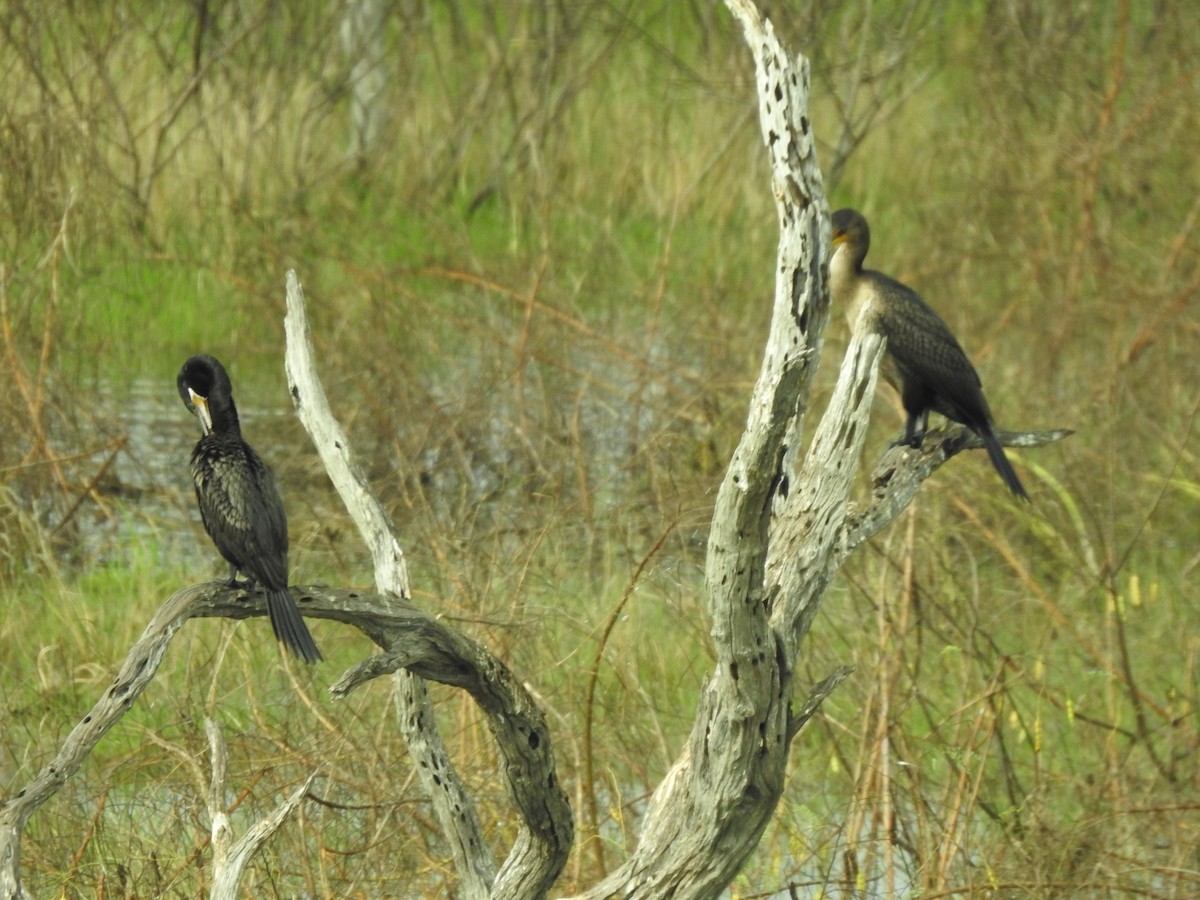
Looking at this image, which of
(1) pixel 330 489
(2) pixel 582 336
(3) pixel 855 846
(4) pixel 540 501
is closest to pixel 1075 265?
(2) pixel 582 336

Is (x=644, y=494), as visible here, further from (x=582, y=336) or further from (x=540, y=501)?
(x=582, y=336)

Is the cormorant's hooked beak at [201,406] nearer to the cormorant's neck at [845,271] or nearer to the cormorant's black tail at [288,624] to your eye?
the cormorant's black tail at [288,624]

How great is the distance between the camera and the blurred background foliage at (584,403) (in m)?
4.45

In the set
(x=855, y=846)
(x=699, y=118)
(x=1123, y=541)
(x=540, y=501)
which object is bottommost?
(x=855, y=846)

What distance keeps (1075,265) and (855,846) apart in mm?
4344

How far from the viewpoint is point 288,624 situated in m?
3.27

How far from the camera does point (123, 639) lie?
577 cm

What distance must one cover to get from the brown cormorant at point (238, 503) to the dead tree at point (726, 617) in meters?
0.11

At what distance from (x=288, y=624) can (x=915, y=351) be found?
2.13m

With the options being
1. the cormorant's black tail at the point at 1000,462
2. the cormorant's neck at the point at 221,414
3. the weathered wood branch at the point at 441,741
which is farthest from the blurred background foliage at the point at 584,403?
the cormorant's neck at the point at 221,414

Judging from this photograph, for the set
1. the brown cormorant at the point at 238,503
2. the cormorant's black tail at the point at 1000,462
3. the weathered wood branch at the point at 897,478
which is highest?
the cormorant's black tail at the point at 1000,462

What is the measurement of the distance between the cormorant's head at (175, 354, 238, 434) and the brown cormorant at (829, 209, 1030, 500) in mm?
1585

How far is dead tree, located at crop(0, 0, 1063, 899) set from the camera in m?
2.81

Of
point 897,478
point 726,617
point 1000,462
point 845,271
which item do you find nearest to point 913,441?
point 1000,462
